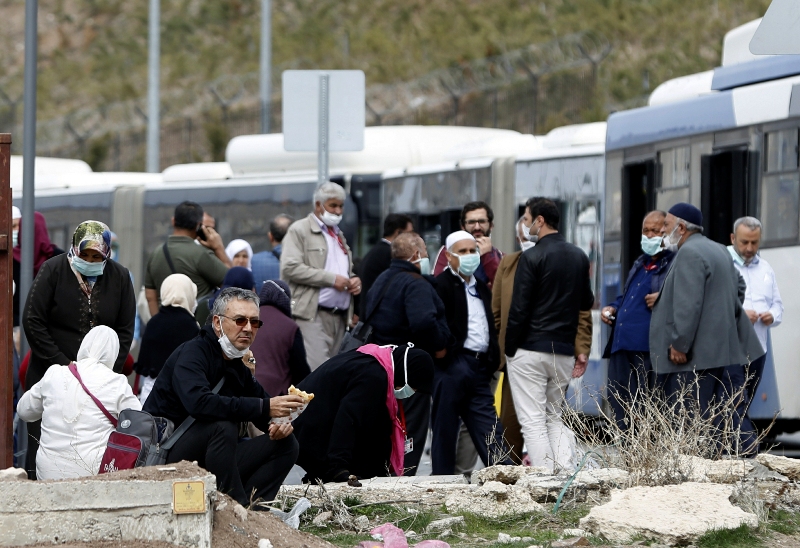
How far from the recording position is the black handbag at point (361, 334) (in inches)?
372

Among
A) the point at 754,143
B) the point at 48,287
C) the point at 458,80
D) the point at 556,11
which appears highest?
the point at 556,11

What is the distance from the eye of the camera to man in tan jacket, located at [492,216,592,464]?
10.1 meters

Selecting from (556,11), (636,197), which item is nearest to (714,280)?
(636,197)

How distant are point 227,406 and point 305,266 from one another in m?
4.09

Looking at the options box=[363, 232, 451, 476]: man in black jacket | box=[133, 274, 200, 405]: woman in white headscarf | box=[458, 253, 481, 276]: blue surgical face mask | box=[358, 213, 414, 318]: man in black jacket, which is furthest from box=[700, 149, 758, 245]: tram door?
box=[133, 274, 200, 405]: woman in white headscarf

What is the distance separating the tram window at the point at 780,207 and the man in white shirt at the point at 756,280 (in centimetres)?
55

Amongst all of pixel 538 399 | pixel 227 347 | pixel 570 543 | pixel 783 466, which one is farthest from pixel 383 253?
pixel 570 543

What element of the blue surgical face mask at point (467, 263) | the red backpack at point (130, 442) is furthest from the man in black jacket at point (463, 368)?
the red backpack at point (130, 442)

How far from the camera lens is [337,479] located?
339 inches

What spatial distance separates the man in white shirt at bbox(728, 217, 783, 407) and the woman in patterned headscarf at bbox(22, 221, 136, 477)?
4329 millimetres

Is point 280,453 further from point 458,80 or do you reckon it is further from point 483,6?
point 483,6

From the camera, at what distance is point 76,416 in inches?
290

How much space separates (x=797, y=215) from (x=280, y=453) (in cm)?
512

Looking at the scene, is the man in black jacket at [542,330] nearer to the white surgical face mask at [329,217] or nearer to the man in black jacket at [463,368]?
the man in black jacket at [463,368]
